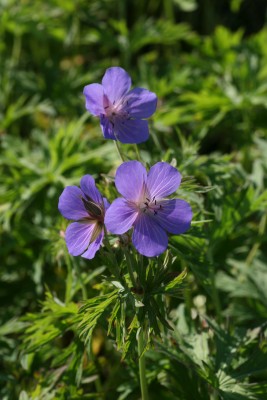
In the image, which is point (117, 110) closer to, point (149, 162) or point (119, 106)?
point (119, 106)

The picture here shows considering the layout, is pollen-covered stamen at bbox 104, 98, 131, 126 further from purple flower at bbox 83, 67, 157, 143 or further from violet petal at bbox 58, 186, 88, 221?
violet petal at bbox 58, 186, 88, 221

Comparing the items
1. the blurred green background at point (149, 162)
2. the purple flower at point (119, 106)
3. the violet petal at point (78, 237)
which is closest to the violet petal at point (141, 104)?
the purple flower at point (119, 106)

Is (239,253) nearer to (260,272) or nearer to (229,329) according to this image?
(260,272)

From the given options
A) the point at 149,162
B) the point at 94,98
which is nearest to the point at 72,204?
the point at 94,98

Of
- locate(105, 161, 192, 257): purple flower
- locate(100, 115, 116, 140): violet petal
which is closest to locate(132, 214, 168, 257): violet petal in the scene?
locate(105, 161, 192, 257): purple flower

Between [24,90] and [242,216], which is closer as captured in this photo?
[242,216]

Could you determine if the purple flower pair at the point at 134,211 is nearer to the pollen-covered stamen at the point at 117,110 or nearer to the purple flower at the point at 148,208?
the purple flower at the point at 148,208

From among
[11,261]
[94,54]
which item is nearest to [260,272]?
[11,261]
